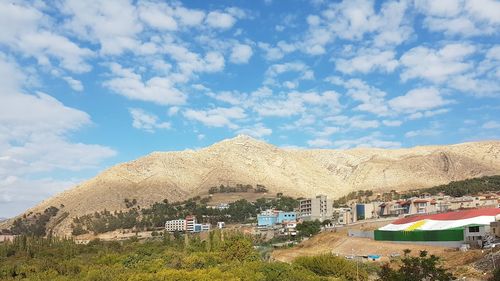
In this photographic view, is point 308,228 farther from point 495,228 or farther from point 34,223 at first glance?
point 34,223

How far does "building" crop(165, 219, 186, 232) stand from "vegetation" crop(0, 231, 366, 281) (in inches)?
1726

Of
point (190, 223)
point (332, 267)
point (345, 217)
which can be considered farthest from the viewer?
point (190, 223)

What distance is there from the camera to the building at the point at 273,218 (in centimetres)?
12962

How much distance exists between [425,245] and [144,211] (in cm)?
10045

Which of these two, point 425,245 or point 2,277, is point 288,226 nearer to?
point 425,245

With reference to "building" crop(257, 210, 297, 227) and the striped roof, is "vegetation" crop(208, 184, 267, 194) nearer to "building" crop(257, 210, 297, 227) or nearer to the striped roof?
"building" crop(257, 210, 297, 227)

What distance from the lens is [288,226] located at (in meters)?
120

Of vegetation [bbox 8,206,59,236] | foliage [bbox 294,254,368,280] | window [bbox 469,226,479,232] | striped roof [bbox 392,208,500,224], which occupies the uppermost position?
striped roof [bbox 392,208,500,224]

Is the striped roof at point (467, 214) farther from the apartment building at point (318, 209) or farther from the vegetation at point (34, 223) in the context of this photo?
the vegetation at point (34, 223)

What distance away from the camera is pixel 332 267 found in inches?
1661

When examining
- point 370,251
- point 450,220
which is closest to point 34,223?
point 370,251

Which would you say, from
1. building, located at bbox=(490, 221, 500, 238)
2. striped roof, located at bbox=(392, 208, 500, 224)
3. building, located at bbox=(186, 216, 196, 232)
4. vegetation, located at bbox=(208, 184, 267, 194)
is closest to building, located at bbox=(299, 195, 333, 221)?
building, located at bbox=(186, 216, 196, 232)

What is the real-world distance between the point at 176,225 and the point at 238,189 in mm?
52150

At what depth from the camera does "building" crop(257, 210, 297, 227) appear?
129625mm
